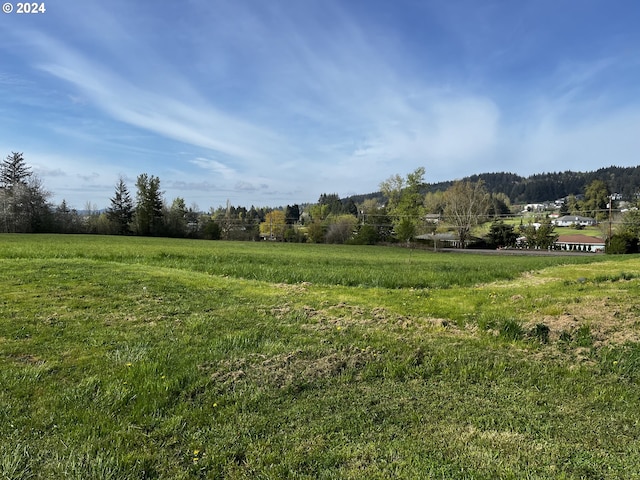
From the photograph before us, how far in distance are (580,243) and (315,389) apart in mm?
89514

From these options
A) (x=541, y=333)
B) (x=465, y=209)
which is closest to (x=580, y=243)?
(x=465, y=209)

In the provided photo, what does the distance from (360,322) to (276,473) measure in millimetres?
4452

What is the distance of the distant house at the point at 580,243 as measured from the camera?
2904 inches

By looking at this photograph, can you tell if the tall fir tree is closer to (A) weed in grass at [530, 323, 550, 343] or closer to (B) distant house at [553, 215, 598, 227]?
(A) weed in grass at [530, 323, 550, 343]

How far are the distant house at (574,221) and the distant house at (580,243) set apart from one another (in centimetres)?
2589

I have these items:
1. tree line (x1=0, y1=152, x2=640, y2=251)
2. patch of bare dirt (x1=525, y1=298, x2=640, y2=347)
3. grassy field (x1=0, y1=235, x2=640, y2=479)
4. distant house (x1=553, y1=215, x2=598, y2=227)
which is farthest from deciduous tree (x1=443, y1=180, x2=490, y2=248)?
grassy field (x1=0, y1=235, x2=640, y2=479)

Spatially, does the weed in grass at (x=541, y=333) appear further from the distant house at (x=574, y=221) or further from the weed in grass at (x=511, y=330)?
the distant house at (x=574, y=221)

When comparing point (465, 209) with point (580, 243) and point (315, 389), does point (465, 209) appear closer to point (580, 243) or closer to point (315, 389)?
point (580, 243)

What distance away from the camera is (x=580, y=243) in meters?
75.6

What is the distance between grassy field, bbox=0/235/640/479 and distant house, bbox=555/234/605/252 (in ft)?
258

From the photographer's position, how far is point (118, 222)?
6688cm

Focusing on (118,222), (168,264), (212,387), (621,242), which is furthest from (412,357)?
(118,222)

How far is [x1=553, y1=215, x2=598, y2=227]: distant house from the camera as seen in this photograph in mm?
104225

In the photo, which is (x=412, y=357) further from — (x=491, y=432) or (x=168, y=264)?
(x=168, y=264)
